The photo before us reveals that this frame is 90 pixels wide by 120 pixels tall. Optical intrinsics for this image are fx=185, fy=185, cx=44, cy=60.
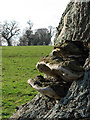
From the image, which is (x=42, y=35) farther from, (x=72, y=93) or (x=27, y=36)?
(x=72, y=93)

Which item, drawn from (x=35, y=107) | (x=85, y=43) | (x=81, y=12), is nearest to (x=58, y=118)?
(x=35, y=107)

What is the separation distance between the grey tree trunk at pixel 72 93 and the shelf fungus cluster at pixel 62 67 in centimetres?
7

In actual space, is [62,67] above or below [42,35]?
below

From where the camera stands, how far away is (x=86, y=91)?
2.00 metres

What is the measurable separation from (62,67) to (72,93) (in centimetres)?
32

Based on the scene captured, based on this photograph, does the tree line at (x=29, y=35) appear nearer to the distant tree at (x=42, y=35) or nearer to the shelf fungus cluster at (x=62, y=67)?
the distant tree at (x=42, y=35)

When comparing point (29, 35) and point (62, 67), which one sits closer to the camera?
point (62, 67)

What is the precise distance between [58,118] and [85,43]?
0.92 m

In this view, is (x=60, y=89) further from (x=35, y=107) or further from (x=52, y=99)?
(x=35, y=107)

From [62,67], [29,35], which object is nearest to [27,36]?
[29,35]

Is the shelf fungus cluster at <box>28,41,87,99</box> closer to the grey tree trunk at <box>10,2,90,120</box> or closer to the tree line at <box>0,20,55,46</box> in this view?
the grey tree trunk at <box>10,2,90,120</box>

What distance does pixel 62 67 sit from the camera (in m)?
2.04

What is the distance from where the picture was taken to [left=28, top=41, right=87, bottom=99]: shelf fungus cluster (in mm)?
2047

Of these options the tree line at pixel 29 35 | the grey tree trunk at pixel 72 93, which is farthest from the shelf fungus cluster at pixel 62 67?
the tree line at pixel 29 35
